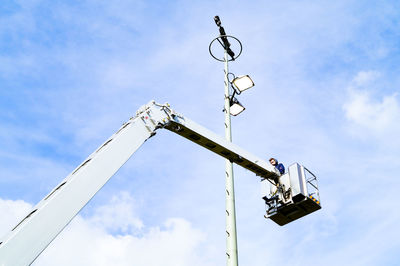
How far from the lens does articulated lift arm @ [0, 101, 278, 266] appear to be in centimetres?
495

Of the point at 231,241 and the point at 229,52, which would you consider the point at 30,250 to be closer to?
the point at 231,241

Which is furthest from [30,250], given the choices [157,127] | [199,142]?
[199,142]

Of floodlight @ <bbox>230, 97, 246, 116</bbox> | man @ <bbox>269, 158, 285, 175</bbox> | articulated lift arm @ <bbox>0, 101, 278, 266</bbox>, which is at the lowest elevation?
articulated lift arm @ <bbox>0, 101, 278, 266</bbox>

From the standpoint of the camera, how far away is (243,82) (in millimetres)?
11195

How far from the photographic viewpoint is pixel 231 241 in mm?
8062

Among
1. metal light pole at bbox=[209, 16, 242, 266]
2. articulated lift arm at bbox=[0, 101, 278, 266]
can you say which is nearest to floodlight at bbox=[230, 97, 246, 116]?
metal light pole at bbox=[209, 16, 242, 266]

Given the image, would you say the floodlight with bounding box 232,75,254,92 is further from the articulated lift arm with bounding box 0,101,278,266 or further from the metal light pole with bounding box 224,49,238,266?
the articulated lift arm with bounding box 0,101,278,266

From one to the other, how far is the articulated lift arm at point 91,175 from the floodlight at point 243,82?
2.34 meters

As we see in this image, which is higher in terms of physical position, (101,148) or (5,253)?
(101,148)

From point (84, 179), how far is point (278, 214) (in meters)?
6.57

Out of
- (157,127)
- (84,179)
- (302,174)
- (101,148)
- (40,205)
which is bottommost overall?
(40,205)

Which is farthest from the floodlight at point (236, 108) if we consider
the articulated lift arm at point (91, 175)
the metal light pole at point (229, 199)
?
the articulated lift arm at point (91, 175)

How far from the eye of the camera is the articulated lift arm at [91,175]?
495 cm

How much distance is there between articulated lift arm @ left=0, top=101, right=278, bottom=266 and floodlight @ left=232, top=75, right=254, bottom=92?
2.34 m
